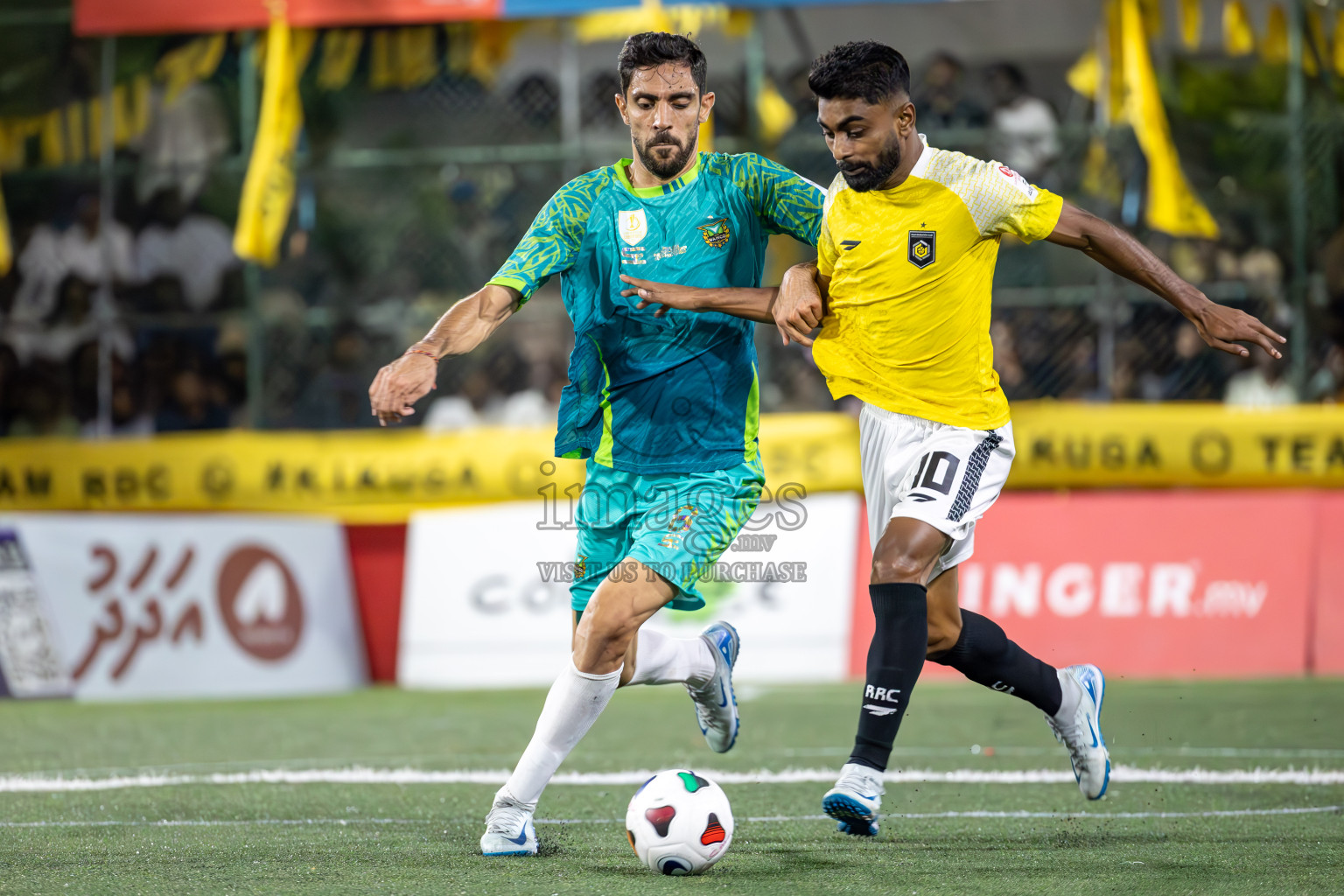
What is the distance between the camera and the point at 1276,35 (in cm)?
1158

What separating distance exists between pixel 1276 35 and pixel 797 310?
8.11 metres

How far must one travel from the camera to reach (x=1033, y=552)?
34.2 ft

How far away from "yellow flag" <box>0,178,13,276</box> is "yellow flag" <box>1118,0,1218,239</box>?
794 cm

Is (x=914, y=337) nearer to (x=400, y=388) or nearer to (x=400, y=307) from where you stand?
(x=400, y=388)

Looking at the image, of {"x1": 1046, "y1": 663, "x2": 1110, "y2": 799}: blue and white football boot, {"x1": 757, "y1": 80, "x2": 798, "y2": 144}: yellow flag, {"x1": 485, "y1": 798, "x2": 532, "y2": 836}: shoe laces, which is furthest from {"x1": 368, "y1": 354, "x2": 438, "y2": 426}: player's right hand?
{"x1": 757, "y1": 80, "x2": 798, "y2": 144}: yellow flag

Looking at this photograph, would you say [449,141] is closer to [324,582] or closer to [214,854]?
[324,582]

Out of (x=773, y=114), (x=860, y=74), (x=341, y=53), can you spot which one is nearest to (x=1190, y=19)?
(x=773, y=114)

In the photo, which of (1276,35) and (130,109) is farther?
(130,109)

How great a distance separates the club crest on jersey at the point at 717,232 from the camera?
5.12m

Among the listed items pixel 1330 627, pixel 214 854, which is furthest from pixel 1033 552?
pixel 214 854

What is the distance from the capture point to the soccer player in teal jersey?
16.2ft

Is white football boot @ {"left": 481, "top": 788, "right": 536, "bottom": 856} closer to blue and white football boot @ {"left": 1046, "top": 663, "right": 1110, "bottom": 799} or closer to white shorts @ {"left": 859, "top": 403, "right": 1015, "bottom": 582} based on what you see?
white shorts @ {"left": 859, "top": 403, "right": 1015, "bottom": 582}

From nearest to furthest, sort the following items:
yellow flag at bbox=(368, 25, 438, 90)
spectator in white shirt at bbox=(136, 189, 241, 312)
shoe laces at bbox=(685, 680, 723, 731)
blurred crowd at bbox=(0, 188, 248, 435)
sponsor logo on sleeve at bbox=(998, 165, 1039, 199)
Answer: sponsor logo on sleeve at bbox=(998, 165, 1039, 199), shoe laces at bbox=(685, 680, 723, 731), blurred crowd at bbox=(0, 188, 248, 435), spectator in white shirt at bbox=(136, 189, 241, 312), yellow flag at bbox=(368, 25, 438, 90)

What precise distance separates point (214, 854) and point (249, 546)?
6256mm
